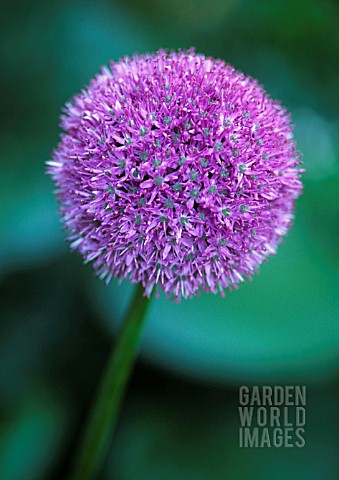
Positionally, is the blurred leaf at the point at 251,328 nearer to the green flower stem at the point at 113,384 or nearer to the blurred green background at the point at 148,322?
the blurred green background at the point at 148,322

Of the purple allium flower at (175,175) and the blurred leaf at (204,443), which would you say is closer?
the purple allium flower at (175,175)

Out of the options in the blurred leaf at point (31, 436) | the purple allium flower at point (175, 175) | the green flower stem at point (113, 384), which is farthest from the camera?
the blurred leaf at point (31, 436)

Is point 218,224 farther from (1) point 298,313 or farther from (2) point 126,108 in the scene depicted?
(1) point 298,313

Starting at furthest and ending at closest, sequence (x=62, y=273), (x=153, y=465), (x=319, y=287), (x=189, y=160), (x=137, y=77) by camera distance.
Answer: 1. (x=62, y=273)
2. (x=319, y=287)
3. (x=153, y=465)
4. (x=137, y=77)
5. (x=189, y=160)

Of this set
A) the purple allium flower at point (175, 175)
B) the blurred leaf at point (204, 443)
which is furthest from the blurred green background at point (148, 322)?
the purple allium flower at point (175, 175)

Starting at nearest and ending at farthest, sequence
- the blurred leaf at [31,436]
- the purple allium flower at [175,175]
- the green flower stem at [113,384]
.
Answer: the purple allium flower at [175,175]
the green flower stem at [113,384]
the blurred leaf at [31,436]

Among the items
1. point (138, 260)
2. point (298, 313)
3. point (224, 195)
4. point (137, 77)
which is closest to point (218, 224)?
point (224, 195)

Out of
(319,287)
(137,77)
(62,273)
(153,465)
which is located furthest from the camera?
(62,273)

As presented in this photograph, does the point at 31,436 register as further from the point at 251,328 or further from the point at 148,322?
the point at 251,328

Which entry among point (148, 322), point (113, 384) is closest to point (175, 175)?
point (113, 384)
